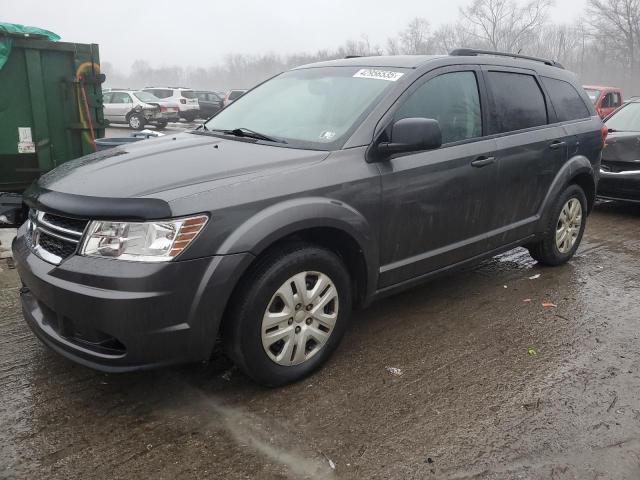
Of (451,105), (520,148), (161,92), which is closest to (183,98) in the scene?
(161,92)

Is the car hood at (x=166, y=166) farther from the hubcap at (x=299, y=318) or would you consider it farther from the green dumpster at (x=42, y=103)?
the green dumpster at (x=42, y=103)

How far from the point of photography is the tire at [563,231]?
15.8 ft

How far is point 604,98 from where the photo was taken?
51.1 ft

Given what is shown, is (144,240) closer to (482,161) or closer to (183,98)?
(482,161)

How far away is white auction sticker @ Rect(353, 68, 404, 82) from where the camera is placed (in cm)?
357

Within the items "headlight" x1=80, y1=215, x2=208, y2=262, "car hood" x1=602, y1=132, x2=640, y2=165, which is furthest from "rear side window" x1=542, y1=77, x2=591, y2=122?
"headlight" x1=80, y1=215, x2=208, y2=262

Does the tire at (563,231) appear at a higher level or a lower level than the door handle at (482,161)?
lower

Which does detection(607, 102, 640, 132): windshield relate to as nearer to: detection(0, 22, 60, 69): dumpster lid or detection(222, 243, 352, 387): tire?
detection(222, 243, 352, 387): tire

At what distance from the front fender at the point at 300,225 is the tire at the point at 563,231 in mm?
2234

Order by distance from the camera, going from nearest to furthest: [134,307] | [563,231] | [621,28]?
[134,307]
[563,231]
[621,28]

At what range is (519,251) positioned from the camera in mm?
5703

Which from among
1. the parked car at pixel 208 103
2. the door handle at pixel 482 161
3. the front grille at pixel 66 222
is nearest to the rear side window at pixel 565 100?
the door handle at pixel 482 161

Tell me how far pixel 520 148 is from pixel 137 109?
66.5 feet

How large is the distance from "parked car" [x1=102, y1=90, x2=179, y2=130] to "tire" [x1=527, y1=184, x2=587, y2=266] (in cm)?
1942
